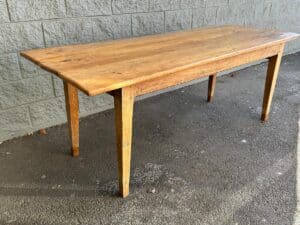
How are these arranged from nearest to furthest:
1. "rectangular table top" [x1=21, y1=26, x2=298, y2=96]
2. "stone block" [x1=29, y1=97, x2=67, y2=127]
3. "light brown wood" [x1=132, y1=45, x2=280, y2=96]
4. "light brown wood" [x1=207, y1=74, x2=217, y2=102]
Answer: "rectangular table top" [x1=21, y1=26, x2=298, y2=96] < "light brown wood" [x1=132, y1=45, x2=280, y2=96] < "stone block" [x1=29, y1=97, x2=67, y2=127] < "light brown wood" [x1=207, y1=74, x2=217, y2=102]

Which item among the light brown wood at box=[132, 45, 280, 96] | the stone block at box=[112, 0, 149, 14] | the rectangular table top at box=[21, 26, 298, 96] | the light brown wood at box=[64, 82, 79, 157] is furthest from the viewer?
the stone block at box=[112, 0, 149, 14]

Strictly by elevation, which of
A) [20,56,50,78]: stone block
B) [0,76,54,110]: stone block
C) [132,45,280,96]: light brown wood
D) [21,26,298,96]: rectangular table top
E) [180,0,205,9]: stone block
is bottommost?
[0,76,54,110]: stone block

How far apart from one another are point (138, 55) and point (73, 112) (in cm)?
49

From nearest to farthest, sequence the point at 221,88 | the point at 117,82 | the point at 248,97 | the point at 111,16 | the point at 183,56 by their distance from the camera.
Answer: the point at 117,82 → the point at 183,56 → the point at 111,16 → the point at 248,97 → the point at 221,88

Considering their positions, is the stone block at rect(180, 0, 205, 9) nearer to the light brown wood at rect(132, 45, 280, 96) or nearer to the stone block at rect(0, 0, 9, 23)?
the light brown wood at rect(132, 45, 280, 96)

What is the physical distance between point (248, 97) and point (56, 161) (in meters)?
1.77

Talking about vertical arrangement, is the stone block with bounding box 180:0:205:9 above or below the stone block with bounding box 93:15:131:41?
above

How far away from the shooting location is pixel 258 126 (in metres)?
2.18

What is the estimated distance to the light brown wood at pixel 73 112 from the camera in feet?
5.11

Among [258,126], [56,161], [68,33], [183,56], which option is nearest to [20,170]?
[56,161]

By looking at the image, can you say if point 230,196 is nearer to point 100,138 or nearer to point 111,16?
point 100,138

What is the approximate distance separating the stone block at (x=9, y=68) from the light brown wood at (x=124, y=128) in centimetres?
92

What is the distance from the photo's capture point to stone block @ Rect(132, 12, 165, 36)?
7.46ft

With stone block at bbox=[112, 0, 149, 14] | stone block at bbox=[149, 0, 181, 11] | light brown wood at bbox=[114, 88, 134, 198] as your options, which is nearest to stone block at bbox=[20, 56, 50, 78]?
stone block at bbox=[112, 0, 149, 14]
